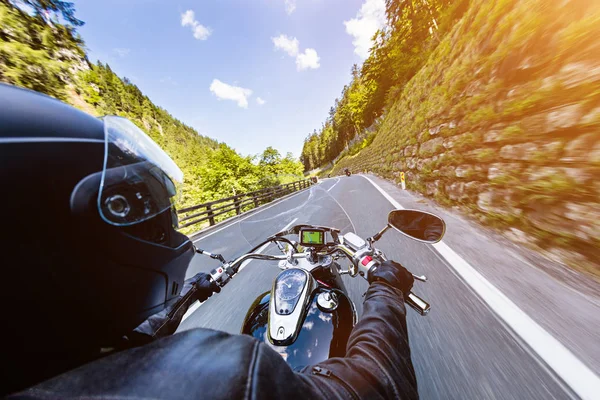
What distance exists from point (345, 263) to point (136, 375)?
9.73 ft

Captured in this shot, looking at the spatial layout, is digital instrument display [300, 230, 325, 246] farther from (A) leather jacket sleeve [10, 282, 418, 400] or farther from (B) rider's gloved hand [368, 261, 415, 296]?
(A) leather jacket sleeve [10, 282, 418, 400]

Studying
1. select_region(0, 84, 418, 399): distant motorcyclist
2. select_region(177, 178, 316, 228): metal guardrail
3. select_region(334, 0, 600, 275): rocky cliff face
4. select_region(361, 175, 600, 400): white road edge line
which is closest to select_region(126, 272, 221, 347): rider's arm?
select_region(0, 84, 418, 399): distant motorcyclist

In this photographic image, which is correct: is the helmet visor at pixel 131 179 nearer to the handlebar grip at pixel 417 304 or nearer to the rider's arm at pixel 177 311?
the rider's arm at pixel 177 311

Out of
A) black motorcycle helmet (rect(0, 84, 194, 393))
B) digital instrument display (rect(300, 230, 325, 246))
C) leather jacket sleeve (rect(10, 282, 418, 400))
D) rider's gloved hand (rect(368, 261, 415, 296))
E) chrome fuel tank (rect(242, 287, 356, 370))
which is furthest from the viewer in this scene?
digital instrument display (rect(300, 230, 325, 246))

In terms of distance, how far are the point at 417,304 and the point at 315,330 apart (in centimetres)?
58

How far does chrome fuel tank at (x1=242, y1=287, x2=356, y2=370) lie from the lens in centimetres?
101

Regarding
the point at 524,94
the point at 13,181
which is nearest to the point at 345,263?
the point at 13,181

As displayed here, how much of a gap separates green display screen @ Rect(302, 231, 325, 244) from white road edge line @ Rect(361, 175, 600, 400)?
1754 mm

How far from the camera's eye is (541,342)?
4.99ft

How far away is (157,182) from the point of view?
1074mm

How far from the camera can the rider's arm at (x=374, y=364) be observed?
66cm

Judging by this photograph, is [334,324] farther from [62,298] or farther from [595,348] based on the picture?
[595,348]

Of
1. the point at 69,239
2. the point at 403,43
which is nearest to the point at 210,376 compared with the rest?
the point at 69,239

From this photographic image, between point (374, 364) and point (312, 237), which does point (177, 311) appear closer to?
point (312, 237)
